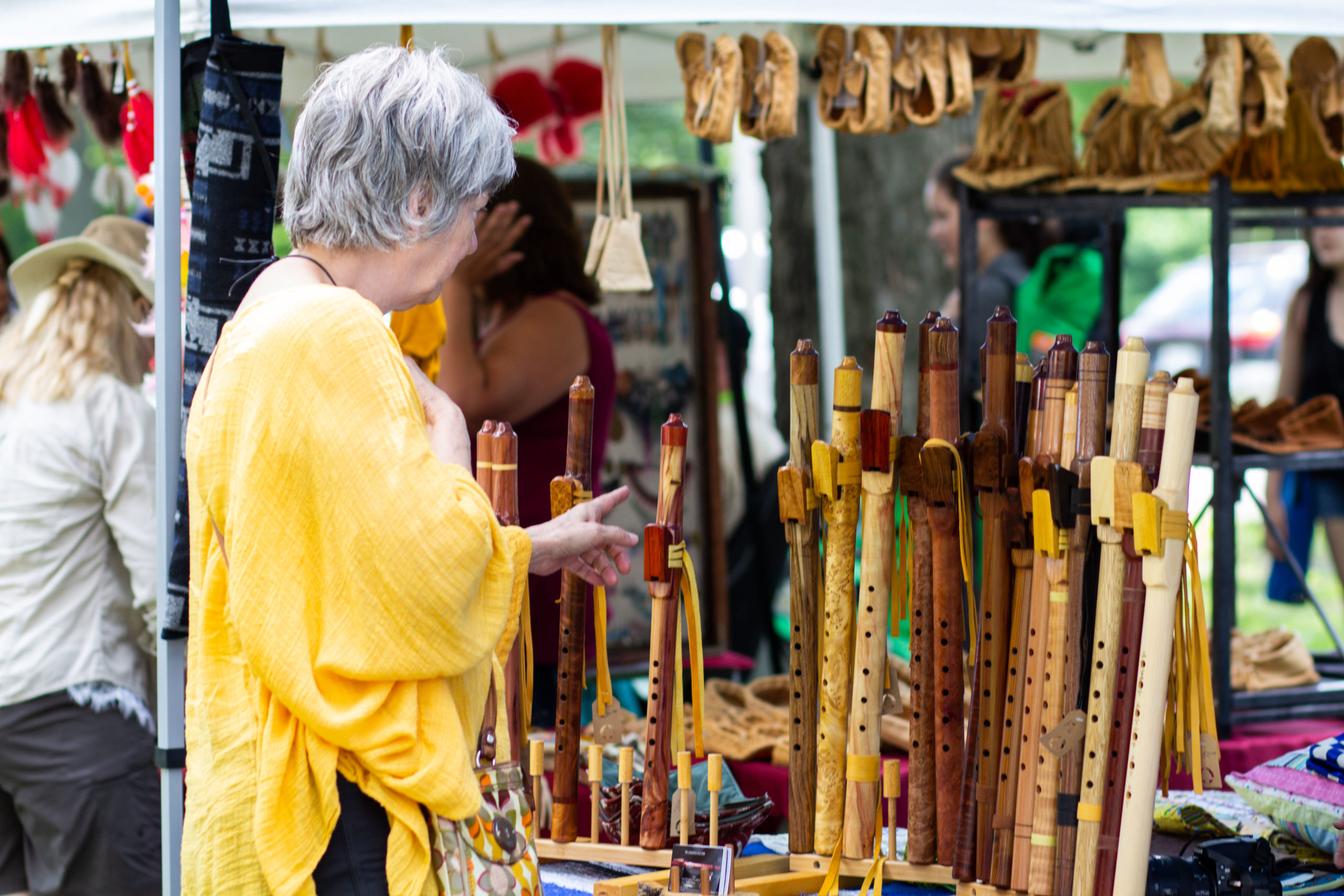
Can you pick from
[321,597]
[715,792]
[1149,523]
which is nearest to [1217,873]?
[1149,523]

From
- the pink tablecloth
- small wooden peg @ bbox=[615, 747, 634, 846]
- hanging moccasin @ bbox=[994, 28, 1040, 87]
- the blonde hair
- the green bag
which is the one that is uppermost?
hanging moccasin @ bbox=[994, 28, 1040, 87]

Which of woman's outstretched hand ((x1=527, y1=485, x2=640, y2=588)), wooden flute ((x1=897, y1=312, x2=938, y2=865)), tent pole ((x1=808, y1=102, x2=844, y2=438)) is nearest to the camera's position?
woman's outstretched hand ((x1=527, y1=485, x2=640, y2=588))

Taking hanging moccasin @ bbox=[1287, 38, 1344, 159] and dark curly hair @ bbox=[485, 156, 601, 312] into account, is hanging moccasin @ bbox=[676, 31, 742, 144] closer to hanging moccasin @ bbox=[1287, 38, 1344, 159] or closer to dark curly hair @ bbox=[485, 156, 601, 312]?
dark curly hair @ bbox=[485, 156, 601, 312]

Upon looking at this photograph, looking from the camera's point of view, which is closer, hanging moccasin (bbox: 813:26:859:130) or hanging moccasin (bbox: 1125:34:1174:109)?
hanging moccasin (bbox: 1125:34:1174:109)

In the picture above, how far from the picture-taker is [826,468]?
1.60m

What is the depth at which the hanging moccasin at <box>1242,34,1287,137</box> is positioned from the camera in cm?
235

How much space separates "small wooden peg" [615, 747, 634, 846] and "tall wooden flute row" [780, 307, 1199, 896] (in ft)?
0.74

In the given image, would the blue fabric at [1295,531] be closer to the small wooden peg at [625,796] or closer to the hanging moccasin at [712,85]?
the hanging moccasin at [712,85]

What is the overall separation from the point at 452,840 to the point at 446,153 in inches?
25.6

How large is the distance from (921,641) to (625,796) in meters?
0.47

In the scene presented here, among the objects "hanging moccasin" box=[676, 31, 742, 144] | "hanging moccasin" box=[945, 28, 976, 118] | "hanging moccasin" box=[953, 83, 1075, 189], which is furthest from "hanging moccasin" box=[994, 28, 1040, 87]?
"hanging moccasin" box=[676, 31, 742, 144]

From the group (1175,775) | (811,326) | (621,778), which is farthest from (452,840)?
(811,326)

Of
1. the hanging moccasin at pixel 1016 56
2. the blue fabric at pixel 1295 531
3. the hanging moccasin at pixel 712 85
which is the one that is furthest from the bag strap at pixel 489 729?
the blue fabric at pixel 1295 531

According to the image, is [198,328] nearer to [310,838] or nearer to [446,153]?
[446,153]
